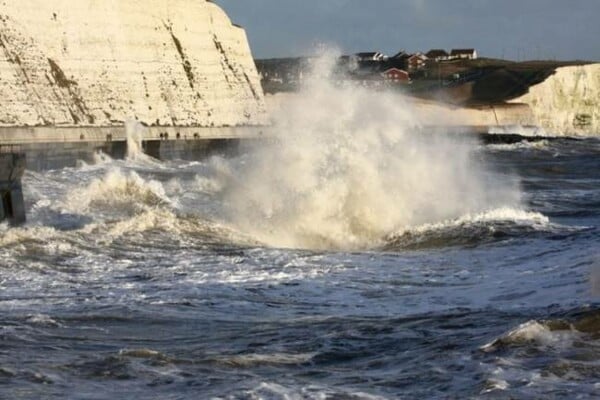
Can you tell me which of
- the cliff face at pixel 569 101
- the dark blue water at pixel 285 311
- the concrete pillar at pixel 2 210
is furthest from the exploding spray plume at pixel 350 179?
the cliff face at pixel 569 101

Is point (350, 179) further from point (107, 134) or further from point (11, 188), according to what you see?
point (107, 134)

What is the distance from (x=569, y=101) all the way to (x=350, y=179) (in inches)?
3287

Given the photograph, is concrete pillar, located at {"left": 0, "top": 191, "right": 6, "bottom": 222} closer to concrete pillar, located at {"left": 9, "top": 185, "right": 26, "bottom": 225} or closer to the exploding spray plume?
concrete pillar, located at {"left": 9, "top": 185, "right": 26, "bottom": 225}

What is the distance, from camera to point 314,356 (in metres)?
7.62

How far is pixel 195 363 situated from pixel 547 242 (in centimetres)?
876

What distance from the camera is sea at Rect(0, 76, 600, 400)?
6.99 m

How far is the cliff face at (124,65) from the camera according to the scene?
118 feet

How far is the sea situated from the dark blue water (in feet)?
0.08

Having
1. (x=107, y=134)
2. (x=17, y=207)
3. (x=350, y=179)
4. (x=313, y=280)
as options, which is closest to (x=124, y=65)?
(x=107, y=134)

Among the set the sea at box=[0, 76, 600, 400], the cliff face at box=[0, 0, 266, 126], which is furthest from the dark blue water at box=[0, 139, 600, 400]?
the cliff face at box=[0, 0, 266, 126]

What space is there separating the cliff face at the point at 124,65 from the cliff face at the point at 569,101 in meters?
41.5

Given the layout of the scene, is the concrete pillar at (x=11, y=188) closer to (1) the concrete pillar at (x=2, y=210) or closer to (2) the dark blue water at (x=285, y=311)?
(1) the concrete pillar at (x=2, y=210)

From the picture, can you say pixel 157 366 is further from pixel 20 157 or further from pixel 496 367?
pixel 20 157

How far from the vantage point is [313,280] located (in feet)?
38.0
